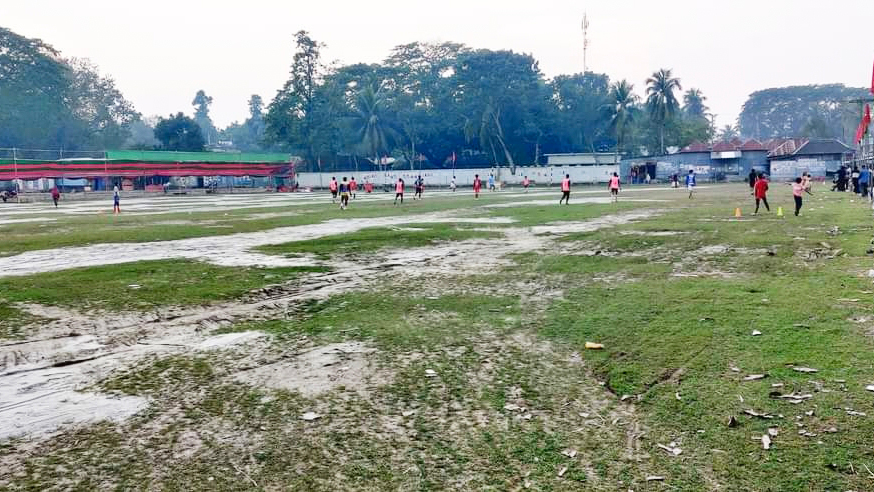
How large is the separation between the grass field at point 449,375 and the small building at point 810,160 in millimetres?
61972

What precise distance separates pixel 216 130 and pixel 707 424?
564ft

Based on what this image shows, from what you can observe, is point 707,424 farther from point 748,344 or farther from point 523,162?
point 523,162

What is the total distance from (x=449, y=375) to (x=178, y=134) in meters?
92.7

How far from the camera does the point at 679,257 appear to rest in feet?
41.4

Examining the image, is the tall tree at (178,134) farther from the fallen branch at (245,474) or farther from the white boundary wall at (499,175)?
the fallen branch at (245,474)

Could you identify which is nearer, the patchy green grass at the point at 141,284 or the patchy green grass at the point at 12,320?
the patchy green grass at the point at 12,320

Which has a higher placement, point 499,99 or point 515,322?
point 499,99

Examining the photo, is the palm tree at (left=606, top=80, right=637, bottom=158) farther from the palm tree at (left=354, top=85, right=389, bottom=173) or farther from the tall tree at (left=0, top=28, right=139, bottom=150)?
the tall tree at (left=0, top=28, right=139, bottom=150)

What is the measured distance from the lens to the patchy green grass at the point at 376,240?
1485 centimetres

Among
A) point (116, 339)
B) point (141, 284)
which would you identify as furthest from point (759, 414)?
point (141, 284)

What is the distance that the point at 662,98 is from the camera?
259ft

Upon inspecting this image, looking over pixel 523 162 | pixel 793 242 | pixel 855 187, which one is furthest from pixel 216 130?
pixel 793 242

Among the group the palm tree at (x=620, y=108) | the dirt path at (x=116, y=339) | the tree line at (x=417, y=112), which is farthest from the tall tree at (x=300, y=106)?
the dirt path at (x=116, y=339)

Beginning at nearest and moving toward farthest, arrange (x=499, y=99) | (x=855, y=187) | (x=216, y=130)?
1. (x=855, y=187)
2. (x=499, y=99)
3. (x=216, y=130)
